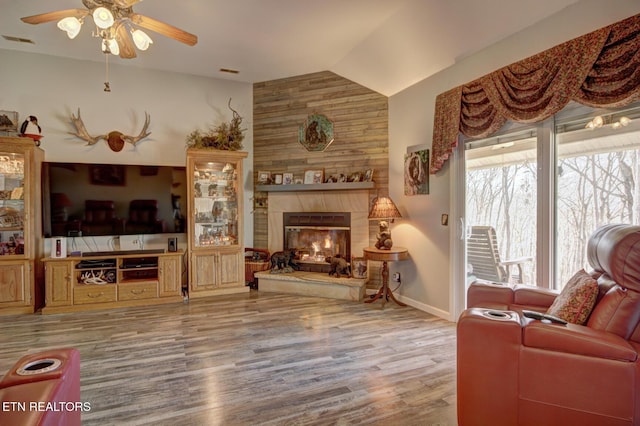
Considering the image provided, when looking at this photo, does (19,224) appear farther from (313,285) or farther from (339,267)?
(339,267)

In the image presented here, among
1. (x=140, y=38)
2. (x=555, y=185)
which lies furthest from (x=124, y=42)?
(x=555, y=185)

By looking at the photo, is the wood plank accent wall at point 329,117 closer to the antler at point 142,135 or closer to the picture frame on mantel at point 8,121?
the antler at point 142,135

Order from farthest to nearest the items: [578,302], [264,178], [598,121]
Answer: [264,178], [598,121], [578,302]

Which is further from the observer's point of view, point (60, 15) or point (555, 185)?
point (555, 185)

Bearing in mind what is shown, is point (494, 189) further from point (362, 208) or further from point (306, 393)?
point (306, 393)

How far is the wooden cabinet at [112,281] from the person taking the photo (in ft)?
13.3

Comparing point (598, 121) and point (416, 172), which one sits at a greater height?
point (598, 121)

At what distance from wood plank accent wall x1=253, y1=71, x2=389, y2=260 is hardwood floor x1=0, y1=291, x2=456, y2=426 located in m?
1.75

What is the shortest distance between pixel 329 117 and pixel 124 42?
2888 mm

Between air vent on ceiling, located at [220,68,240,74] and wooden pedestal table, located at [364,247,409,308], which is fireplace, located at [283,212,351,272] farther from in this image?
air vent on ceiling, located at [220,68,240,74]

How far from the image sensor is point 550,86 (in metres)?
2.54

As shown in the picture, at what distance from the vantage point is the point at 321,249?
5.25 m

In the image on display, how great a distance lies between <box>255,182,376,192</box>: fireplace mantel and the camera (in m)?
4.70

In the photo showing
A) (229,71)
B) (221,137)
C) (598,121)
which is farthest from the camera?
(229,71)
